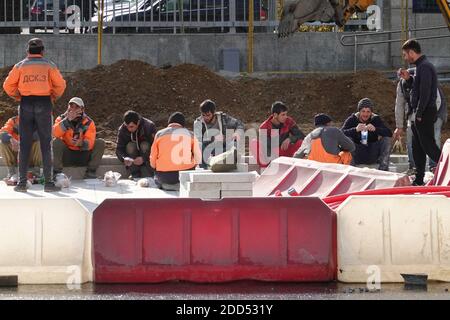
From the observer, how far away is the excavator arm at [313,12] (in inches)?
913

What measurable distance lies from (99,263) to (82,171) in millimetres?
7895

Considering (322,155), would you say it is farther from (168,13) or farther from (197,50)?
(168,13)

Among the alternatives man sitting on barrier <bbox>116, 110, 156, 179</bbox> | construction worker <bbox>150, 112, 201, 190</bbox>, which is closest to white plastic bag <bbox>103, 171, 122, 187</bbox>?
man sitting on barrier <bbox>116, 110, 156, 179</bbox>

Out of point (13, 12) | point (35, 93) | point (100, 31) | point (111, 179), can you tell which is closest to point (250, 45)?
point (100, 31)

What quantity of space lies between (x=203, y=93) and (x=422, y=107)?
28.3 feet

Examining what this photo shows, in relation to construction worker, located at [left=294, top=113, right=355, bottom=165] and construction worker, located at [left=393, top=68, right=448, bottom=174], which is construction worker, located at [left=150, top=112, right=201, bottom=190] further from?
construction worker, located at [left=393, top=68, right=448, bottom=174]

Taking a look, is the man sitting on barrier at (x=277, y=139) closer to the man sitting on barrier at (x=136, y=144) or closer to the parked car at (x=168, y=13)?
the man sitting on barrier at (x=136, y=144)

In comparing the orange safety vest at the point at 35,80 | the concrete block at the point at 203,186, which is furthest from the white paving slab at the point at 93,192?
the concrete block at the point at 203,186

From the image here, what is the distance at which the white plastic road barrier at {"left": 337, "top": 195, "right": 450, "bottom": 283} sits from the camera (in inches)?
402

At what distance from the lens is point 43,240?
10172mm

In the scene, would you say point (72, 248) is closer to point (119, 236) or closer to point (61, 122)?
point (119, 236)

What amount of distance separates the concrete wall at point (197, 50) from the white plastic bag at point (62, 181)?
895cm

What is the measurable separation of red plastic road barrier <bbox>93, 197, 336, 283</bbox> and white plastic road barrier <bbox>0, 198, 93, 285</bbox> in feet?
0.54
